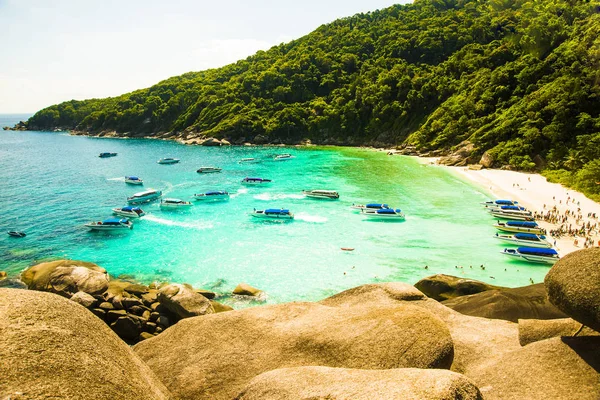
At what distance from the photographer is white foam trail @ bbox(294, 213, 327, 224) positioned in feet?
202

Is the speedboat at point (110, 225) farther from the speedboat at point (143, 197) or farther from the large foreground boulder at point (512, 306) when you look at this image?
the large foreground boulder at point (512, 306)

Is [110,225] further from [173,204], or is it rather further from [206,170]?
[206,170]

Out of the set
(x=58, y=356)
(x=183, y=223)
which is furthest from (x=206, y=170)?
(x=58, y=356)

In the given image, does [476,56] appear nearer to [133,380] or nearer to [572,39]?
[572,39]

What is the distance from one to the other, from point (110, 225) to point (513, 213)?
69333 millimetres

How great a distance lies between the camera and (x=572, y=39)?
111250 millimetres

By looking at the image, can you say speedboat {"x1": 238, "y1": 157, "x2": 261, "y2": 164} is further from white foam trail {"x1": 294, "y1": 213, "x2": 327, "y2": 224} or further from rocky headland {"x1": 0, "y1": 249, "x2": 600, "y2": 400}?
rocky headland {"x1": 0, "y1": 249, "x2": 600, "y2": 400}

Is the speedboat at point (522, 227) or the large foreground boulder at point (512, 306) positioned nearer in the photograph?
the large foreground boulder at point (512, 306)

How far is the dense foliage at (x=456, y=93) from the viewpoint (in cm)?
9025

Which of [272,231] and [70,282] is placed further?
[272,231]

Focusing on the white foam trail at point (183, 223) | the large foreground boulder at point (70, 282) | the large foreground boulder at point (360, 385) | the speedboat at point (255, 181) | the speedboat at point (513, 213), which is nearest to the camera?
the large foreground boulder at point (360, 385)

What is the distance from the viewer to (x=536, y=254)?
44969 millimetres

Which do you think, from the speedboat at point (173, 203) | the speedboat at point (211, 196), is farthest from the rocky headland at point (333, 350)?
the speedboat at point (211, 196)

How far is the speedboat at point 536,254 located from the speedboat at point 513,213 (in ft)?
45.8
